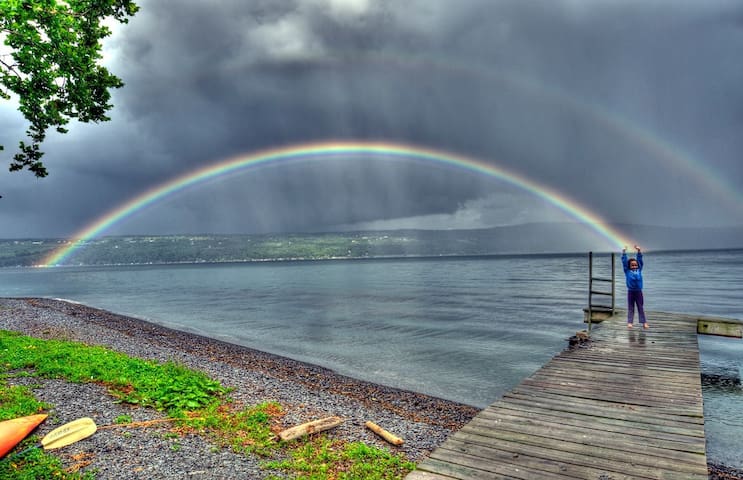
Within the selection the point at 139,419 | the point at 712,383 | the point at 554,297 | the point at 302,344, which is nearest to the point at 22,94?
the point at 139,419

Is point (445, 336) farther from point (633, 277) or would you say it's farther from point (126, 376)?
point (126, 376)

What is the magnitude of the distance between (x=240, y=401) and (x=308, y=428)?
3.53 m

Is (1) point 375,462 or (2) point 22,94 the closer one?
(1) point 375,462

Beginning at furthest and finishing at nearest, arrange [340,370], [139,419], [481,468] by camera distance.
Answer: [340,370] < [139,419] < [481,468]

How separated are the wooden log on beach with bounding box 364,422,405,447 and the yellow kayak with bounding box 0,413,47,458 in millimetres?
7120

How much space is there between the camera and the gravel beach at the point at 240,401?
25.0 feet

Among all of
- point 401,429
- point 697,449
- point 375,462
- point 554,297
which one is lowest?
point 554,297

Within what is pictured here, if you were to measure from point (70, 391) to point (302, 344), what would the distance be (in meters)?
18.7

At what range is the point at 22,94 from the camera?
11805mm

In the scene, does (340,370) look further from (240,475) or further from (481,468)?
(481,468)

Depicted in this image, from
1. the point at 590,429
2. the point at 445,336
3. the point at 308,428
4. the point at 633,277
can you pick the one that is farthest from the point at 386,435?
the point at 445,336

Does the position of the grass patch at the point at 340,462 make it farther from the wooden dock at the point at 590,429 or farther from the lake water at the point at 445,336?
the lake water at the point at 445,336

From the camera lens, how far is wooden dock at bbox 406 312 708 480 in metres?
6.32

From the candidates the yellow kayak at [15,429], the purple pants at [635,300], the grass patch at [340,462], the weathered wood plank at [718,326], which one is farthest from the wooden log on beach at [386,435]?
the weathered wood plank at [718,326]
